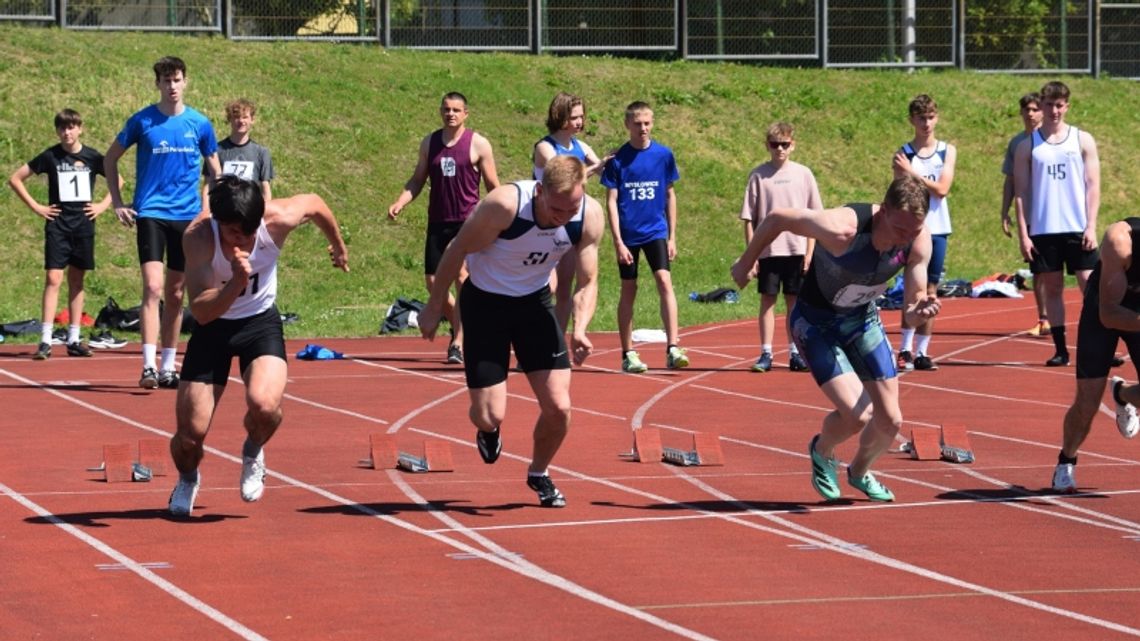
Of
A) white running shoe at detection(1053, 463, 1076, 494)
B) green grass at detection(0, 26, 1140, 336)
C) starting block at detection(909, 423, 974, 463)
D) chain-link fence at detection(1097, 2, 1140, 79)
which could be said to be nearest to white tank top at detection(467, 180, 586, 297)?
white running shoe at detection(1053, 463, 1076, 494)

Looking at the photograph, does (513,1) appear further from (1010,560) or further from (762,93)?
(1010,560)

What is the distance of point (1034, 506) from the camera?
392 inches

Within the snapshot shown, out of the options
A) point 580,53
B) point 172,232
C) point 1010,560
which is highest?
point 580,53

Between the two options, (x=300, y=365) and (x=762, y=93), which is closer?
(x=300, y=365)

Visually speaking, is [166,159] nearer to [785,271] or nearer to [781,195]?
[781,195]

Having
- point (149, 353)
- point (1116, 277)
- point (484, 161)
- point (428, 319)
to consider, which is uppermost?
point (484, 161)

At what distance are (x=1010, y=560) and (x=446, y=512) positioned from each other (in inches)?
106

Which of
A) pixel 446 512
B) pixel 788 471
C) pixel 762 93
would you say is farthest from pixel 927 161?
pixel 762 93

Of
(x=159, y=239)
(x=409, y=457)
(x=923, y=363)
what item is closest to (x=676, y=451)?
(x=409, y=457)

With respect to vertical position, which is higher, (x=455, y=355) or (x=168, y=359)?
(x=168, y=359)

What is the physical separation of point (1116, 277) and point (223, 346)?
436 centimetres

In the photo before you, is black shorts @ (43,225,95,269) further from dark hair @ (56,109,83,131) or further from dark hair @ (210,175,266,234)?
dark hair @ (210,175,266,234)

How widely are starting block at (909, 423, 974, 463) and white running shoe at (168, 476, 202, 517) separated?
445 cm

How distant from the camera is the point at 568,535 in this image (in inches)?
356
